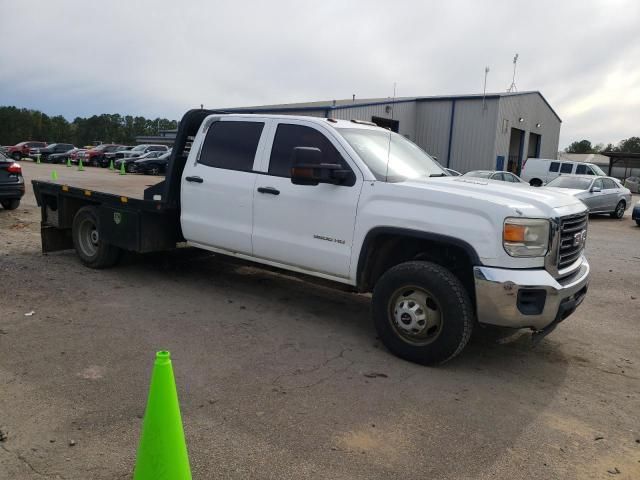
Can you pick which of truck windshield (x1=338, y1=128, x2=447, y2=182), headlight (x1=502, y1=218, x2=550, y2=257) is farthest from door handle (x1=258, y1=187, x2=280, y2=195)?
headlight (x1=502, y1=218, x2=550, y2=257)

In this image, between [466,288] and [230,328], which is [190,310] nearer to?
[230,328]

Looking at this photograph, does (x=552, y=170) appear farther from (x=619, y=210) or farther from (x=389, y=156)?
(x=389, y=156)

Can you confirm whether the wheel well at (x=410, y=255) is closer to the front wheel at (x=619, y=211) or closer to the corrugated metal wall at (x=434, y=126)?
the front wheel at (x=619, y=211)

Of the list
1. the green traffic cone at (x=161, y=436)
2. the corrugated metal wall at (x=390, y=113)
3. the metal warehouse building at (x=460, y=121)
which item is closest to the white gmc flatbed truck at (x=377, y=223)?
the green traffic cone at (x=161, y=436)

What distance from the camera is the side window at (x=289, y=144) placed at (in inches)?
209

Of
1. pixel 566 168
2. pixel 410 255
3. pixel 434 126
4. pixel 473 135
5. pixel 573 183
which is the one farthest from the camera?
pixel 434 126

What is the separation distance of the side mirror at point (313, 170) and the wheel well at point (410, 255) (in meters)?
0.65

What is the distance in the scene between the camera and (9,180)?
1206cm

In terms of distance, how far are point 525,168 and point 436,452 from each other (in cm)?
2783

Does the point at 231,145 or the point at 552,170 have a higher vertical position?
the point at 231,145

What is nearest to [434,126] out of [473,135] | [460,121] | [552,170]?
[460,121]

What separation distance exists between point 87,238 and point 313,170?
4.16 meters

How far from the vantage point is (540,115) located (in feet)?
128

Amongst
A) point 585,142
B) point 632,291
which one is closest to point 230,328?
point 632,291
